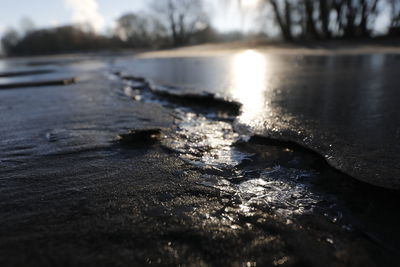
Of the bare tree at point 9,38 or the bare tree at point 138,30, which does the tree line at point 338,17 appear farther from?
the bare tree at point 9,38

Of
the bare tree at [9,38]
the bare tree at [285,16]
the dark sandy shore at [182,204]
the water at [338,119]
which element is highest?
the bare tree at [9,38]

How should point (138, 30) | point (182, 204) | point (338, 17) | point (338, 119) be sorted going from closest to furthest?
1. point (182, 204)
2. point (338, 119)
3. point (338, 17)
4. point (138, 30)

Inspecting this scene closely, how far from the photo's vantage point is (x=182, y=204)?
4.00 feet

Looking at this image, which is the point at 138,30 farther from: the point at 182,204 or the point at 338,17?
the point at 182,204

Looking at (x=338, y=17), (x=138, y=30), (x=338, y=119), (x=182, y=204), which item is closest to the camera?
(x=182, y=204)

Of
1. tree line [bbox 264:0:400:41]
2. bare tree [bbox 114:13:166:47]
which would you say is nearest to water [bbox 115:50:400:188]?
tree line [bbox 264:0:400:41]

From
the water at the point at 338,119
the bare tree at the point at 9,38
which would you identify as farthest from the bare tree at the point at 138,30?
the water at the point at 338,119

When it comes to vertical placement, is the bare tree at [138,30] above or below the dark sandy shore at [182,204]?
above

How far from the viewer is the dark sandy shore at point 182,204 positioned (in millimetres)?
933

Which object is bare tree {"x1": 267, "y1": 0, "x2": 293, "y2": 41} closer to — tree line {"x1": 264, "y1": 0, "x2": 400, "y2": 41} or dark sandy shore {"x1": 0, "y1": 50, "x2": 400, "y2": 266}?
tree line {"x1": 264, "y1": 0, "x2": 400, "y2": 41}

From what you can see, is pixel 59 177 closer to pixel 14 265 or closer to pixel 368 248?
pixel 14 265

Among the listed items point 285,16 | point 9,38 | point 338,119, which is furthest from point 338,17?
point 9,38

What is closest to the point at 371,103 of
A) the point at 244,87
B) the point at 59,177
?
the point at 244,87

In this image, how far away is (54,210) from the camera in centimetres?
118
